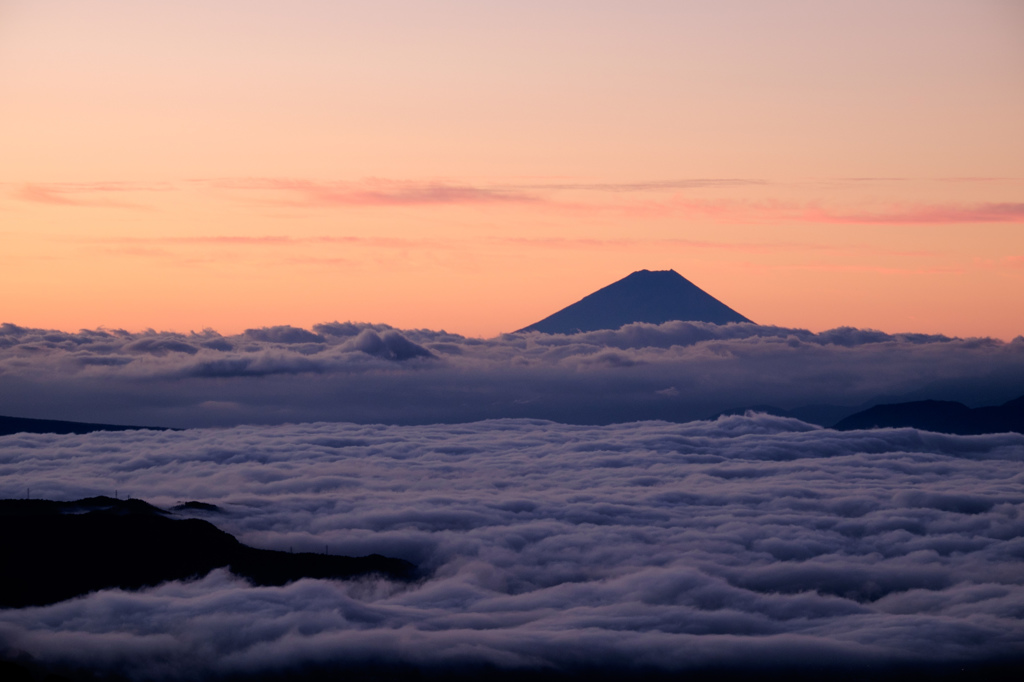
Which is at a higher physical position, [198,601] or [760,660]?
[198,601]

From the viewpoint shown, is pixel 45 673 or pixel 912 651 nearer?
pixel 45 673

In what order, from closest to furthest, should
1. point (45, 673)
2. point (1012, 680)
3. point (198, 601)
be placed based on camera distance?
point (45, 673), point (1012, 680), point (198, 601)

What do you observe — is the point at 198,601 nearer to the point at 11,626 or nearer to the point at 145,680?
the point at 145,680

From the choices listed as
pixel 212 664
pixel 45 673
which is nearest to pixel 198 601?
pixel 212 664

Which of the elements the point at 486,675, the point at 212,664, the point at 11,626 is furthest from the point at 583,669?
the point at 11,626

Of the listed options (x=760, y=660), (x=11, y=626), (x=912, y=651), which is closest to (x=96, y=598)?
(x=11, y=626)

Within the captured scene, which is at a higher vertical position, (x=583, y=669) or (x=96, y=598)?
(x=96, y=598)

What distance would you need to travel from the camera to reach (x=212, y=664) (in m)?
190

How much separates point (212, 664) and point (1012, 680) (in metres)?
156

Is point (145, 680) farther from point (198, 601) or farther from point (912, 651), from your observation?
point (912, 651)

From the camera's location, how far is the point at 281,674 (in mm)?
189500

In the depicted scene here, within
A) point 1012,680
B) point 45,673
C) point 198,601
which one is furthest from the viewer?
point 198,601

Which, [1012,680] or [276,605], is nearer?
[1012,680]

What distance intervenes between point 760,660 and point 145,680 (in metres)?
123
